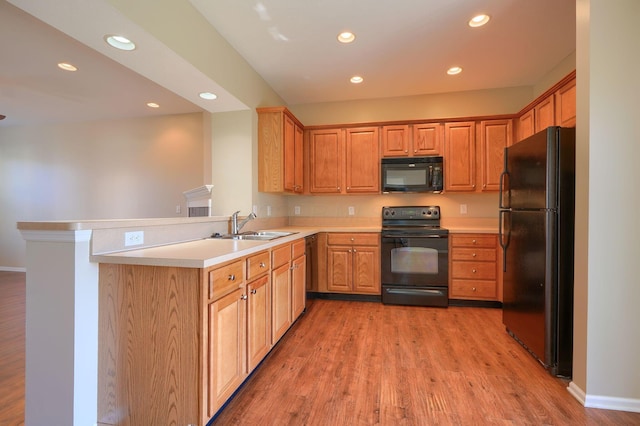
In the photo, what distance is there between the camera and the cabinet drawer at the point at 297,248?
2624 millimetres

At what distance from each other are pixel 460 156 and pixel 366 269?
184 cm

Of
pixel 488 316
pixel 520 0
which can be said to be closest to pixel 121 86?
pixel 520 0

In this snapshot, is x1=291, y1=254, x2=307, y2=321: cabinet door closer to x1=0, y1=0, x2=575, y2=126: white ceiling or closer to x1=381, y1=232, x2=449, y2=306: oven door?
x1=381, y1=232, x2=449, y2=306: oven door

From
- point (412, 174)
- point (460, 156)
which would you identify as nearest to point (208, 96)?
point (412, 174)

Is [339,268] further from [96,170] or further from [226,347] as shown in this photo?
[96,170]

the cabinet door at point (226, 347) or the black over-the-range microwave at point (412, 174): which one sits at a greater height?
the black over-the-range microwave at point (412, 174)

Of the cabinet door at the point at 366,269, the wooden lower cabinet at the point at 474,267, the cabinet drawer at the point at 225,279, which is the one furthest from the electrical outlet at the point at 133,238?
the wooden lower cabinet at the point at 474,267

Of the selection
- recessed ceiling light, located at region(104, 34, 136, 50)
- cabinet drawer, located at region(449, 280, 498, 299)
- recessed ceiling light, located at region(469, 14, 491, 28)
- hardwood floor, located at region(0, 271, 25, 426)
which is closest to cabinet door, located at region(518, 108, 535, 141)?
recessed ceiling light, located at region(469, 14, 491, 28)

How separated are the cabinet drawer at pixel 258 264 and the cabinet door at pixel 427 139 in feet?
8.26

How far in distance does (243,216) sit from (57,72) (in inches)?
100

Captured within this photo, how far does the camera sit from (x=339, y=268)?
11.5 feet

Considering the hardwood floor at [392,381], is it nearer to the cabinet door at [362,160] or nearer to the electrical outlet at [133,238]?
the electrical outlet at [133,238]

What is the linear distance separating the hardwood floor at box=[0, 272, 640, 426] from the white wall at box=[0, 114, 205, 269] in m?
2.37

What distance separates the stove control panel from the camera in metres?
3.76
